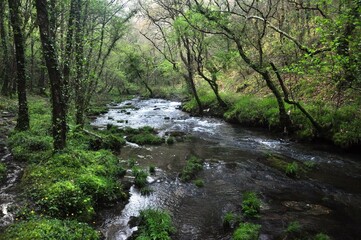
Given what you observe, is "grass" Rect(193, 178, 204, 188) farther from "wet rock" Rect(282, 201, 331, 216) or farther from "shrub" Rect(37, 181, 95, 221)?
"shrub" Rect(37, 181, 95, 221)

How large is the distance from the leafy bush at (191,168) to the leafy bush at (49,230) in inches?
206

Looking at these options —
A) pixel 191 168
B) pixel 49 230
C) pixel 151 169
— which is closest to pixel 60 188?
pixel 49 230

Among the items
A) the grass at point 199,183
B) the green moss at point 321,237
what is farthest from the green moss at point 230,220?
the grass at point 199,183

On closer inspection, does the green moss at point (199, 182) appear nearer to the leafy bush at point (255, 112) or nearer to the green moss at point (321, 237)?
the green moss at point (321, 237)

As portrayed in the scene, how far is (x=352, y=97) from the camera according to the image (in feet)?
55.4

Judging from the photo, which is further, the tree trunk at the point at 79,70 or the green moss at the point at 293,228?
the tree trunk at the point at 79,70

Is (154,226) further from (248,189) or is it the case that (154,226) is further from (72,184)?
(248,189)

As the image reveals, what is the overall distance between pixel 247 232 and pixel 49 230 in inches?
181

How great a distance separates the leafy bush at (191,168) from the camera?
11.6 meters

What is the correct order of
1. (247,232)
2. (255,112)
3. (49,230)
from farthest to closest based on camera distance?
(255,112)
(247,232)
(49,230)

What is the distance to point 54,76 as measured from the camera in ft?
30.7

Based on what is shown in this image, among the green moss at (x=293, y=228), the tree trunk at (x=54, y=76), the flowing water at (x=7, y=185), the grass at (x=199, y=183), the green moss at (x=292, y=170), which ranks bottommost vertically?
the grass at (x=199, y=183)

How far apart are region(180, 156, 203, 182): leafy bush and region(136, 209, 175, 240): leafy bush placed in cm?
331

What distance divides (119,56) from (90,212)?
141ft
